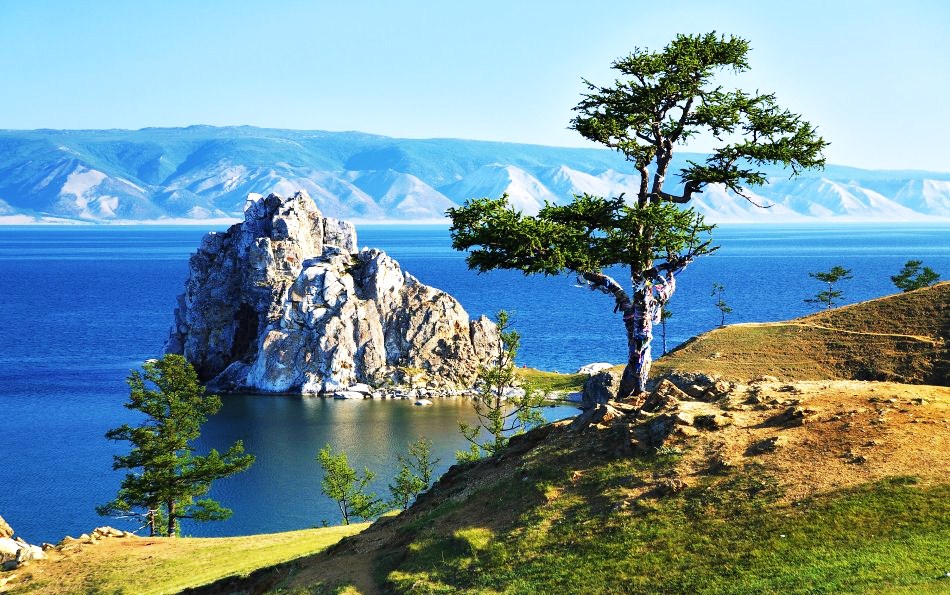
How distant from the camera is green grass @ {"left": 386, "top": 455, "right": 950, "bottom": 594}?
21.2 m

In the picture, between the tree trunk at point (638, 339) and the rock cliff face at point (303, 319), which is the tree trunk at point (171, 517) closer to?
the tree trunk at point (638, 339)

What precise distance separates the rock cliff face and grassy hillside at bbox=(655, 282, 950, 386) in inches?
2907

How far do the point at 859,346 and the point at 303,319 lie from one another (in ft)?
322

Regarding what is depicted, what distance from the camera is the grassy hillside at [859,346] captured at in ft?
161

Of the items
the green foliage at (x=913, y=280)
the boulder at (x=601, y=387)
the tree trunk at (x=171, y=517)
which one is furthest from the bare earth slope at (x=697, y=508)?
the green foliage at (x=913, y=280)

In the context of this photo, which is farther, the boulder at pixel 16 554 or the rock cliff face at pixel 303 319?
the rock cliff face at pixel 303 319

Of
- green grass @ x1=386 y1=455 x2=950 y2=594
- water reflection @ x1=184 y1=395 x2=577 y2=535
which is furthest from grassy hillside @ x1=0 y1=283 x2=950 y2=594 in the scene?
water reflection @ x1=184 y1=395 x2=577 y2=535

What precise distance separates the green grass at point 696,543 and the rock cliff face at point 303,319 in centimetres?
10844

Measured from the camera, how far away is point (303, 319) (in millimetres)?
137750

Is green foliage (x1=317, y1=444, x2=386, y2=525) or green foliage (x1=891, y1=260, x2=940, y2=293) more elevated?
green foliage (x1=891, y1=260, x2=940, y2=293)

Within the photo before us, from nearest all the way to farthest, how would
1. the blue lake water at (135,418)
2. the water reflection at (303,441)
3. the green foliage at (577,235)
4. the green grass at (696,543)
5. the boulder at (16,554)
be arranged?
the green grass at (696,543)
the green foliage at (577,235)
the boulder at (16,554)
the water reflection at (303,441)
the blue lake water at (135,418)

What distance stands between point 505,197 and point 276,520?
44.9m

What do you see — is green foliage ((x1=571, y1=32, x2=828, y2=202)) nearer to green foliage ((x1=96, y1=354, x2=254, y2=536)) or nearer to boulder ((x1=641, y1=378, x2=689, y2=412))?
boulder ((x1=641, y1=378, x2=689, y2=412))

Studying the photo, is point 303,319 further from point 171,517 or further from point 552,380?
point 171,517
